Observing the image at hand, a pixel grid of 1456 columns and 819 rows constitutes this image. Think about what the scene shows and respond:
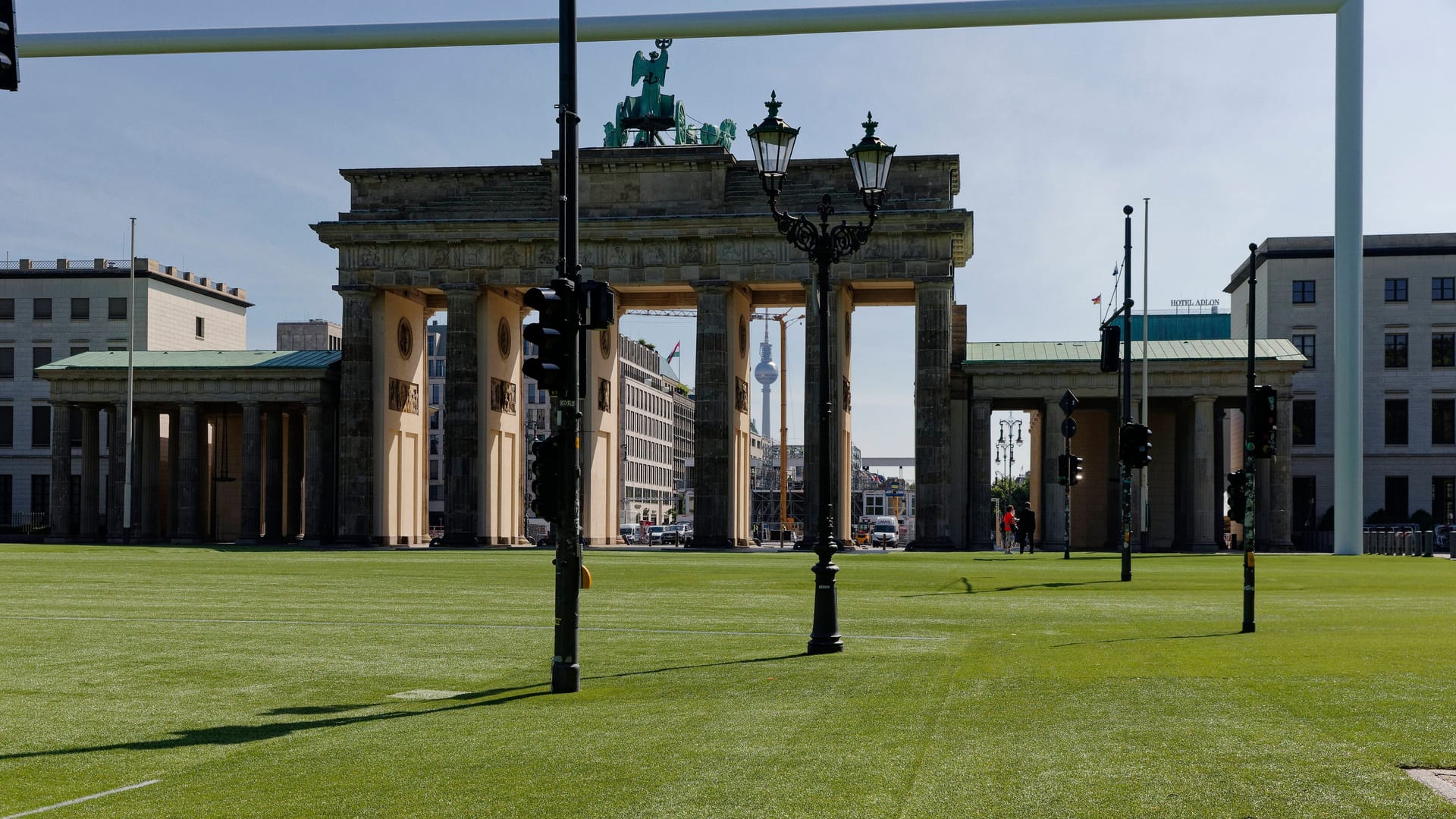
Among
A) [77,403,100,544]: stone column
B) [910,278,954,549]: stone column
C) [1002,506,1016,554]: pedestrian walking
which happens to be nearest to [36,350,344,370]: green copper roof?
[77,403,100,544]: stone column

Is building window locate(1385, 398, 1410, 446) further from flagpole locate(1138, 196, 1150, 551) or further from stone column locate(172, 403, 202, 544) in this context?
stone column locate(172, 403, 202, 544)

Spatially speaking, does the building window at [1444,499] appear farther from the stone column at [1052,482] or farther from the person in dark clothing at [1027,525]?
the person in dark clothing at [1027,525]

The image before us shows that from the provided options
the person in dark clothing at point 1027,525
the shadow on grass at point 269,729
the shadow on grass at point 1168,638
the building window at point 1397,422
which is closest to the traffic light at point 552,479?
the shadow on grass at point 269,729

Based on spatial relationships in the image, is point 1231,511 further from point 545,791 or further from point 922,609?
point 545,791

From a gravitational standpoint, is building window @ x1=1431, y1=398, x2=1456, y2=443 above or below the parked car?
above

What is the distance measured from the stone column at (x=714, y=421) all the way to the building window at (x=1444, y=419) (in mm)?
46896

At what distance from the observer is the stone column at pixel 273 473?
→ 8094 centimetres

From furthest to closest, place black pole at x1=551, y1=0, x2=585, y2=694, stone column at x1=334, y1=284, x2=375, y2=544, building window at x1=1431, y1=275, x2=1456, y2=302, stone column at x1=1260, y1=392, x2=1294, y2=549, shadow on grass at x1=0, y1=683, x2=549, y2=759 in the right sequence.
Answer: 1. building window at x1=1431, y1=275, x2=1456, y2=302
2. stone column at x1=334, y1=284, x2=375, y2=544
3. stone column at x1=1260, y1=392, x2=1294, y2=549
4. black pole at x1=551, y1=0, x2=585, y2=694
5. shadow on grass at x1=0, y1=683, x2=549, y2=759

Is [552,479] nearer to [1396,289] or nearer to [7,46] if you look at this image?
[7,46]

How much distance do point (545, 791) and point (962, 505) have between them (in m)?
64.6

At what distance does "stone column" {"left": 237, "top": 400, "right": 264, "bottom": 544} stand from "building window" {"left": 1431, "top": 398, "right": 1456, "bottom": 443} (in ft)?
229

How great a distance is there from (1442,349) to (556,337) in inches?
3540

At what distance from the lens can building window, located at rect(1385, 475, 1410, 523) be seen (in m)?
92.1

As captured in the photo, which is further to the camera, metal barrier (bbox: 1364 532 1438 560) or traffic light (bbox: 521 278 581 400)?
metal barrier (bbox: 1364 532 1438 560)
